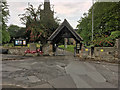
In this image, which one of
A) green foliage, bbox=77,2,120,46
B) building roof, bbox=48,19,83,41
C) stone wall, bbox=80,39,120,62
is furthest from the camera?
building roof, bbox=48,19,83,41

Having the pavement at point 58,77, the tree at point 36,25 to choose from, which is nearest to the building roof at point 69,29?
the tree at point 36,25

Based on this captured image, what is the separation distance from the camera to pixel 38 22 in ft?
51.4

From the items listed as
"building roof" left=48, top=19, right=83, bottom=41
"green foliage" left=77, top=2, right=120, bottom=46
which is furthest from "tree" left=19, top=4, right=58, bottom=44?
"green foliage" left=77, top=2, right=120, bottom=46

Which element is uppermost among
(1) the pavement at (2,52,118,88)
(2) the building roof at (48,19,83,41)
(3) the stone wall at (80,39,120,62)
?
(2) the building roof at (48,19,83,41)

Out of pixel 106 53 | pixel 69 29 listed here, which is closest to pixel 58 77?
pixel 106 53

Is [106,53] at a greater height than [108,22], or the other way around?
[108,22]

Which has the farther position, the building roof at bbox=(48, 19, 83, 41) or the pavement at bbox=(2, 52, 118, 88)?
the building roof at bbox=(48, 19, 83, 41)

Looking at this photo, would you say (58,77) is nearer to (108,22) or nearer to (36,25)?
(36,25)

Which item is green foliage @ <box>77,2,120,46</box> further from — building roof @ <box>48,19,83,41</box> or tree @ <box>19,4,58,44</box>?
tree @ <box>19,4,58,44</box>

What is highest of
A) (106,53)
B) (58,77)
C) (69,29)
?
(69,29)

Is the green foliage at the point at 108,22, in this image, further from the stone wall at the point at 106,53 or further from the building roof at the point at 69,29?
the building roof at the point at 69,29

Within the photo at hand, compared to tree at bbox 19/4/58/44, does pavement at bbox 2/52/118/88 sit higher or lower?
lower

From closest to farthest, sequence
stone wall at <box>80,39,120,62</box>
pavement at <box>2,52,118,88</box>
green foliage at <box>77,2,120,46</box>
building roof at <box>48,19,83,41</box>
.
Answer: pavement at <box>2,52,118,88</box> → stone wall at <box>80,39,120,62</box> → green foliage at <box>77,2,120,46</box> → building roof at <box>48,19,83,41</box>

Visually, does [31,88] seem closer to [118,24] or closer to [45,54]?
[45,54]
